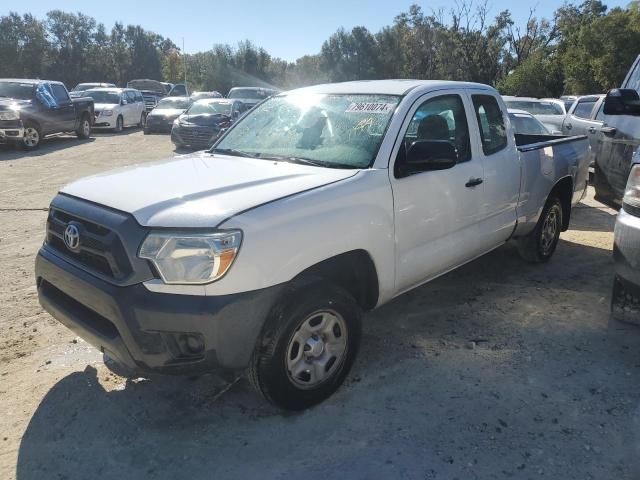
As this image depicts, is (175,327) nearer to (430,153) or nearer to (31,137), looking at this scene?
(430,153)

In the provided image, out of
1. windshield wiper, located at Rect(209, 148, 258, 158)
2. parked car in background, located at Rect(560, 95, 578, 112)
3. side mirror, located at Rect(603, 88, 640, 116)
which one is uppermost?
Answer: side mirror, located at Rect(603, 88, 640, 116)

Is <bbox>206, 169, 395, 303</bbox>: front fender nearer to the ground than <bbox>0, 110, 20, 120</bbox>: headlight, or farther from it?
nearer to the ground

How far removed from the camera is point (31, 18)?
62.2 m

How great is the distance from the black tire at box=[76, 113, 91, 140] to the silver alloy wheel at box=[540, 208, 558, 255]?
15.2 metres

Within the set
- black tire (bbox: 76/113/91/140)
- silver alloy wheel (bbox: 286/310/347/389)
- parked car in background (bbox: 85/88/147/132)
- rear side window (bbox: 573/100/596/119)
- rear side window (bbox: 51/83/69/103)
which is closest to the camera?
silver alloy wheel (bbox: 286/310/347/389)

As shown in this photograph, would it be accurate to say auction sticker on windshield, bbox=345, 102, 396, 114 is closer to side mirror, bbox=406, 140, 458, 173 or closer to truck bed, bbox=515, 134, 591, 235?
side mirror, bbox=406, 140, 458, 173

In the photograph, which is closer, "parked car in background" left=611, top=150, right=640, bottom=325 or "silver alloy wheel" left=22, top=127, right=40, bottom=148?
"parked car in background" left=611, top=150, right=640, bottom=325

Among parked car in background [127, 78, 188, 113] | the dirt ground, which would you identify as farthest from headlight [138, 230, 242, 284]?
parked car in background [127, 78, 188, 113]

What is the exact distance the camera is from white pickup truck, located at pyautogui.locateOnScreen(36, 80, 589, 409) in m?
2.56

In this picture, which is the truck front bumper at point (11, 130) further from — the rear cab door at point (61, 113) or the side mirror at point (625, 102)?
the side mirror at point (625, 102)

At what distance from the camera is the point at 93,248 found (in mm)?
2779

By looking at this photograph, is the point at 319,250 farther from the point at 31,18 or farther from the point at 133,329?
the point at 31,18

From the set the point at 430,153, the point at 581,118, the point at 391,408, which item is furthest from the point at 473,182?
the point at 581,118

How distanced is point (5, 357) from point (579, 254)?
18.3 feet
